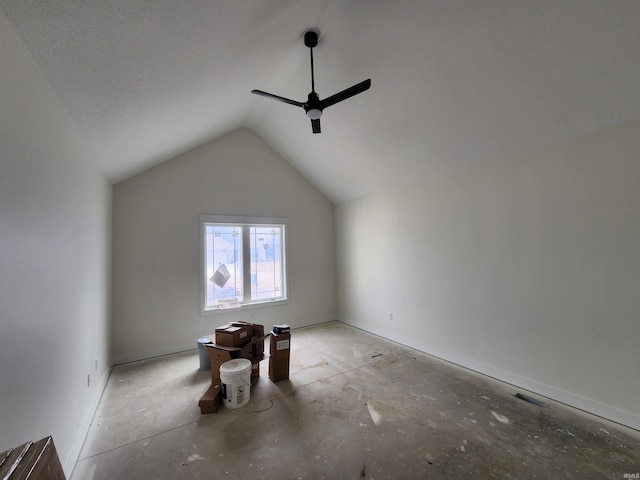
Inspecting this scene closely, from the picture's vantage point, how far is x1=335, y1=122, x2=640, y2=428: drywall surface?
217 cm

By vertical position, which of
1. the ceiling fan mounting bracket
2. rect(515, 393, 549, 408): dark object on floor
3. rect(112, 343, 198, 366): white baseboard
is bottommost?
rect(515, 393, 549, 408): dark object on floor

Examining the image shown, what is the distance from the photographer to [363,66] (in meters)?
2.64

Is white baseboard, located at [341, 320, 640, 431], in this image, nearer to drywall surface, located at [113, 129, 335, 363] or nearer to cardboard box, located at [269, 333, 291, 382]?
cardboard box, located at [269, 333, 291, 382]

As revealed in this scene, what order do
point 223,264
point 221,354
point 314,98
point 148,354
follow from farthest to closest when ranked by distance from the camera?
point 223,264, point 148,354, point 221,354, point 314,98

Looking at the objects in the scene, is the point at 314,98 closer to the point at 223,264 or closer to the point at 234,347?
the point at 234,347

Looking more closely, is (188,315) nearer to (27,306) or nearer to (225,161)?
(225,161)

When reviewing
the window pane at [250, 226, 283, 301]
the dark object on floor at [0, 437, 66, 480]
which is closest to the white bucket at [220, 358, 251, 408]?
the dark object on floor at [0, 437, 66, 480]

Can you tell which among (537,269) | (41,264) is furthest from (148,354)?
(537,269)

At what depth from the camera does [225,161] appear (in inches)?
172

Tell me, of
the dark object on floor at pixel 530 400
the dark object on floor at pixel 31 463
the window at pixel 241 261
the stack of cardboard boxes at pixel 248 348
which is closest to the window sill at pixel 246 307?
the window at pixel 241 261

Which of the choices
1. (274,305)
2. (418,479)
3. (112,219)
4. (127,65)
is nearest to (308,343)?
(274,305)

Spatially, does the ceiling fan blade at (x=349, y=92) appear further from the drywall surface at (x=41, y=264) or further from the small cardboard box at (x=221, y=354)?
the small cardboard box at (x=221, y=354)

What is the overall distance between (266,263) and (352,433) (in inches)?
123

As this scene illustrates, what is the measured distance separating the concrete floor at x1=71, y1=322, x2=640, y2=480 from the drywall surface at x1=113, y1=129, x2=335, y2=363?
2.70 feet
